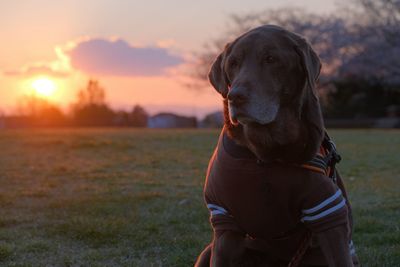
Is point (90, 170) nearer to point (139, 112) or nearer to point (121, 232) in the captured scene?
point (121, 232)

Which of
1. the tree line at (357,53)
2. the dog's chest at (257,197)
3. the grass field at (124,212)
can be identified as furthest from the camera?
the tree line at (357,53)

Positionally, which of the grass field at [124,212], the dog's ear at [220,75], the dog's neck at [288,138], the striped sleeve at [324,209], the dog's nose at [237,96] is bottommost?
the grass field at [124,212]

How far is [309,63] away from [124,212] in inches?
157

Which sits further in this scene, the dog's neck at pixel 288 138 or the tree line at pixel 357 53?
the tree line at pixel 357 53

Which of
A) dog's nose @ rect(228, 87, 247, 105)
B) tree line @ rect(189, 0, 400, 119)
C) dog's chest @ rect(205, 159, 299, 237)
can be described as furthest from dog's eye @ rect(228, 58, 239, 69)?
tree line @ rect(189, 0, 400, 119)

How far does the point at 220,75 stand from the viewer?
353cm

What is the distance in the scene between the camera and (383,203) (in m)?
7.33

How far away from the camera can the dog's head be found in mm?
3174

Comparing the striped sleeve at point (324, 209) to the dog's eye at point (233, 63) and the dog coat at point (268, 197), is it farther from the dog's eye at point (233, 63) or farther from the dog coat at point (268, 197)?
the dog's eye at point (233, 63)

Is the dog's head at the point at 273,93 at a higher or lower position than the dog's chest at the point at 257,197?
higher

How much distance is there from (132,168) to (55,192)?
344 centimetres

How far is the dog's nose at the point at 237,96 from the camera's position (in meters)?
3.11

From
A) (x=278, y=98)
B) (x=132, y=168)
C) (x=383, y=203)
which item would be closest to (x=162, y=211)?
(x=383, y=203)

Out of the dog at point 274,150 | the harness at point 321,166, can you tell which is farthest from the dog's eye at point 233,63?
the harness at point 321,166
